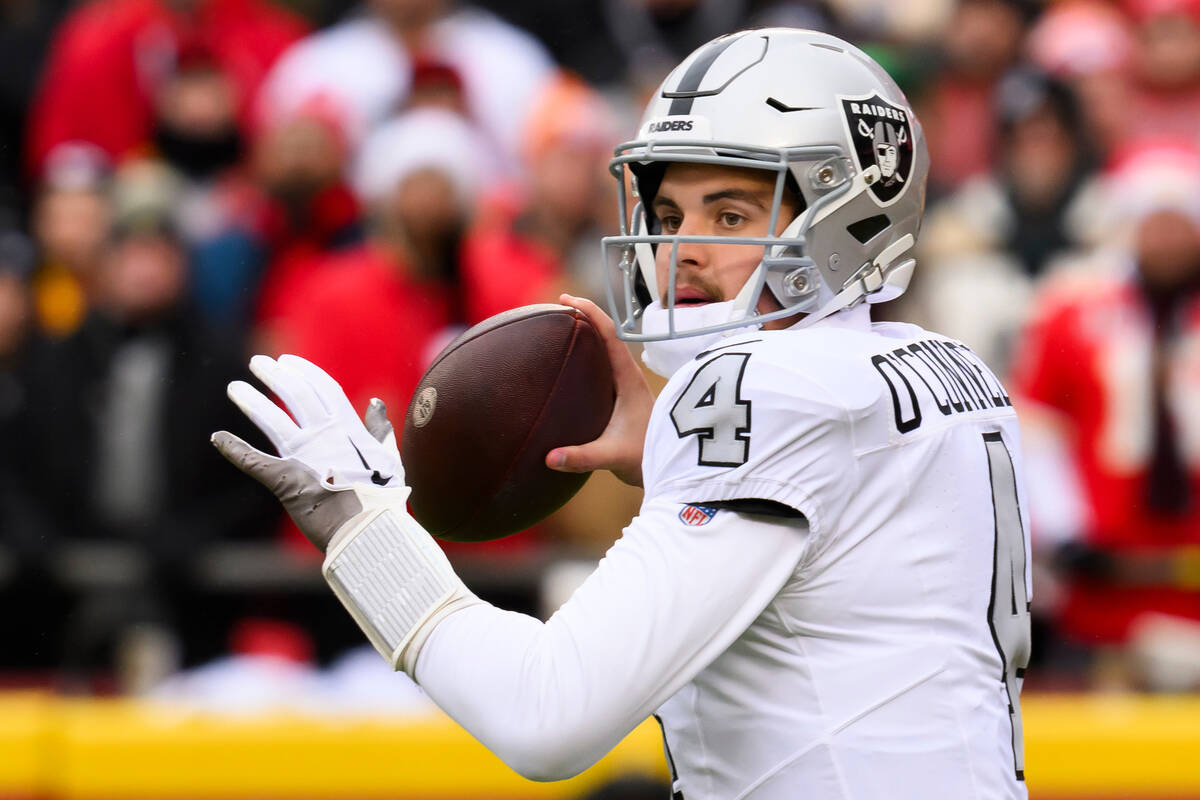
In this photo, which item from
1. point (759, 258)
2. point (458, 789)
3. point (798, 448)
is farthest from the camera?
point (458, 789)

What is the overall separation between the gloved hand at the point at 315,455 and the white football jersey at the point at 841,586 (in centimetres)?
35

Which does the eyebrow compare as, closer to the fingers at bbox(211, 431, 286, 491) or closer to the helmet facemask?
the helmet facemask

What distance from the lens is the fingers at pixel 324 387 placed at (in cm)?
216

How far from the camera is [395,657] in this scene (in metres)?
2.03

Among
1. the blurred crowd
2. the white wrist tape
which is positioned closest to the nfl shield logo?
the white wrist tape

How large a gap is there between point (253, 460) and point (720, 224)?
705mm

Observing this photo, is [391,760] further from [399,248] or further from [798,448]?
[798,448]

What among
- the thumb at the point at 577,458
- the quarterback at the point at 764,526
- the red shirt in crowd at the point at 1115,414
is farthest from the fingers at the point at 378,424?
the red shirt in crowd at the point at 1115,414

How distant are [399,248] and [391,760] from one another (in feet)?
5.40

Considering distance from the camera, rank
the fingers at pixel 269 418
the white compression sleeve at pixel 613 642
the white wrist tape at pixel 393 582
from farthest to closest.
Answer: the fingers at pixel 269 418 < the white wrist tape at pixel 393 582 < the white compression sleeve at pixel 613 642

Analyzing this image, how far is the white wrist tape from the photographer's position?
203 cm

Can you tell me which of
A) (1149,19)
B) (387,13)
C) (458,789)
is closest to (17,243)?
(387,13)

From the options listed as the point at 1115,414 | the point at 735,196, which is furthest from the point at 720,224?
A: the point at 1115,414

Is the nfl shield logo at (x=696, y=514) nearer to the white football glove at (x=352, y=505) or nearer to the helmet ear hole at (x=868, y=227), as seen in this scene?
the white football glove at (x=352, y=505)
